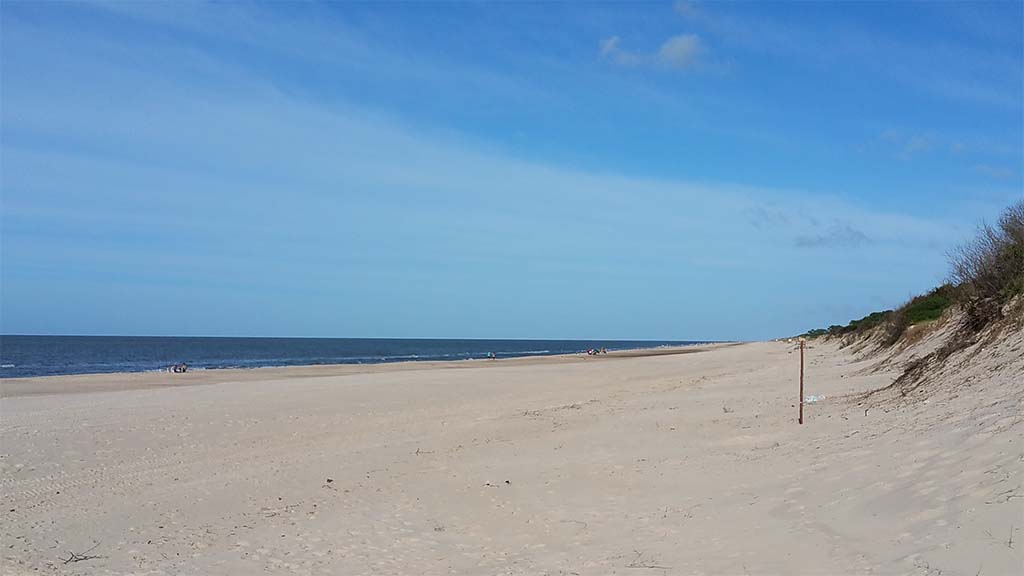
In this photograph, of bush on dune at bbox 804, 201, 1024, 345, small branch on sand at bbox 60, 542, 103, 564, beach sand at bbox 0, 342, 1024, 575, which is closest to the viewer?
beach sand at bbox 0, 342, 1024, 575

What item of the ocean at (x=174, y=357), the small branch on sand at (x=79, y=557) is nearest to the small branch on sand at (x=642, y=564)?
the small branch on sand at (x=79, y=557)

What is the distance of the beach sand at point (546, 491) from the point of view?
7.01m

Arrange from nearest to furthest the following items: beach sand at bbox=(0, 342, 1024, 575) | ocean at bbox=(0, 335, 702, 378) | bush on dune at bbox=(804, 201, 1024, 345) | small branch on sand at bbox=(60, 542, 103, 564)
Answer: beach sand at bbox=(0, 342, 1024, 575)
small branch on sand at bbox=(60, 542, 103, 564)
bush on dune at bbox=(804, 201, 1024, 345)
ocean at bbox=(0, 335, 702, 378)

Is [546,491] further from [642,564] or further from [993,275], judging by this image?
[993,275]

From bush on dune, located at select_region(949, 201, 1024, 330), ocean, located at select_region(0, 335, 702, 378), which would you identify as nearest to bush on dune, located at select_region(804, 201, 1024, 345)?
bush on dune, located at select_region(949, 201, 1024, 330)

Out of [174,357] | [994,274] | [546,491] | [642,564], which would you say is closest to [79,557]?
[546,491]

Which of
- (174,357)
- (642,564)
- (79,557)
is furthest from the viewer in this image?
(174,357)

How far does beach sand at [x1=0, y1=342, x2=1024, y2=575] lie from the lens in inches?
276

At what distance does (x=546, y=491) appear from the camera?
10789 millimetres

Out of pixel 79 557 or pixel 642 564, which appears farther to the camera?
pixel 79 557

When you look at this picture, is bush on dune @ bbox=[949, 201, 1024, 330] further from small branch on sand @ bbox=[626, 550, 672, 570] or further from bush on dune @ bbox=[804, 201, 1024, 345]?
small branch on sand @ bbox=[626, 550, 672, 570]

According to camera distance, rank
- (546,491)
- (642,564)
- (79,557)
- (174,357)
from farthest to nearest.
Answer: (174,357) → (546,491) → (79,557) → (642,564)

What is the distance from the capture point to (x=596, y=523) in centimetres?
900

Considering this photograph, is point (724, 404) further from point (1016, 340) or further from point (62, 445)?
point (62, 445)
